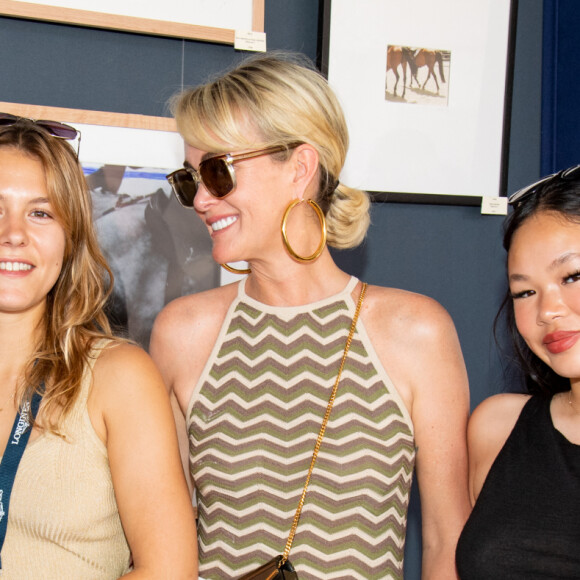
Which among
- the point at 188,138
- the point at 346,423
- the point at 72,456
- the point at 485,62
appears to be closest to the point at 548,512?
the point at 346,423

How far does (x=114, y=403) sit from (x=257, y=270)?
45cm

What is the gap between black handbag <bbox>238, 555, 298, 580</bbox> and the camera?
52.7 inches

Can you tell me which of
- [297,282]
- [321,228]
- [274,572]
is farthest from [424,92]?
[274,572]

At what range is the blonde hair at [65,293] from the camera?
1.46 meters

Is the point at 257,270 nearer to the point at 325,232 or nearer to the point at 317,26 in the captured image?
the point at 325,232

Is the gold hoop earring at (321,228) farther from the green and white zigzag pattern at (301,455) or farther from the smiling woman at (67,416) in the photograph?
the smiling woman at (67,416)

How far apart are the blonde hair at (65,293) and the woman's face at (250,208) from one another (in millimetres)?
257

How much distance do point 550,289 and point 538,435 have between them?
299 millimetres

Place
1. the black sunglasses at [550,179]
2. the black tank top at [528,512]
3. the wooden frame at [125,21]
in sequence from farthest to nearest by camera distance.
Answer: the wooden frame at [125,21] → the black sunglasses at [550,179] → the black tank top at [528,512]

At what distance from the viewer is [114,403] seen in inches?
55.4

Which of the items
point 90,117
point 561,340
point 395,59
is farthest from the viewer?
point 395,59

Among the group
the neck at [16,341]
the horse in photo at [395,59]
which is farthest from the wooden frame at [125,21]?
the neck at [16,341]

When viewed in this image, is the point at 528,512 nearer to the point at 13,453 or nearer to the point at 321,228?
the point at 321,228

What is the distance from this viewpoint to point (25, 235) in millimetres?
1477
